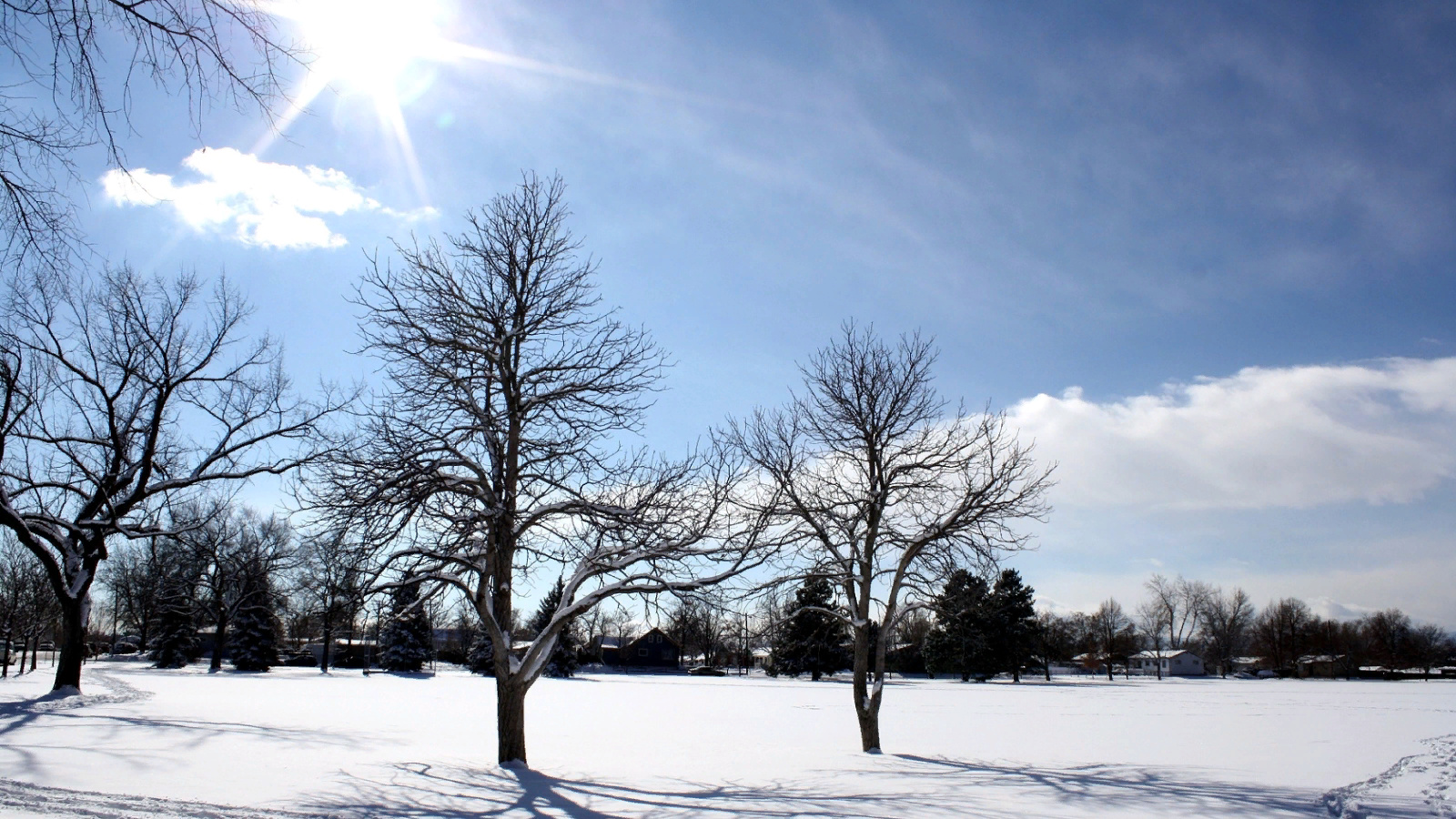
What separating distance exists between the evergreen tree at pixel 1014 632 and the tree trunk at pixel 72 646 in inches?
2088

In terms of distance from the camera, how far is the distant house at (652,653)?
8731cm

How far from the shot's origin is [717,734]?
17625 millimetres

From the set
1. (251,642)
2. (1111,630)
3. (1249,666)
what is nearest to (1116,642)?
(1111,630)

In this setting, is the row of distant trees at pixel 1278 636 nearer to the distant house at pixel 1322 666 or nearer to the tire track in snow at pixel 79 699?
the distant house at pixel 1322 666

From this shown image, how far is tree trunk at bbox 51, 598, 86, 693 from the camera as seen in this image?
1827 cm

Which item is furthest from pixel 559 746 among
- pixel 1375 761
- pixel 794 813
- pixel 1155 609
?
pixel 1155 609

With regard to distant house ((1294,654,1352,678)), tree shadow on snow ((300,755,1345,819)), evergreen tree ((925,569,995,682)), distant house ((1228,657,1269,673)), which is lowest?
distant house ((1228,657,1269,673))

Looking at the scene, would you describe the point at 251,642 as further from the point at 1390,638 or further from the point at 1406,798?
the point at 1390,638

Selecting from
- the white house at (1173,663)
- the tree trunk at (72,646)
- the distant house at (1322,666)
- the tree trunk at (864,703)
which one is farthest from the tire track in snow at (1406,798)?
the white house at (1173,663)

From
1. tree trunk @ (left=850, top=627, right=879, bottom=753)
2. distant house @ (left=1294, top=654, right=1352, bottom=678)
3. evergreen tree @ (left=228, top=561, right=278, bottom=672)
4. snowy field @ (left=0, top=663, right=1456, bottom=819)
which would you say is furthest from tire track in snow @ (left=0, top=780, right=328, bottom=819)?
distant house @ (left=1294, top=654, right=1352, bottom=678)

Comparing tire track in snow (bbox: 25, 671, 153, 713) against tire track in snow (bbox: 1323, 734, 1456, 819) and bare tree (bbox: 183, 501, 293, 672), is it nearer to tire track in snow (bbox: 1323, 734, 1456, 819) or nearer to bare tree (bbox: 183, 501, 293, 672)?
bare tree (bbox: 183, 501, 293, 672)

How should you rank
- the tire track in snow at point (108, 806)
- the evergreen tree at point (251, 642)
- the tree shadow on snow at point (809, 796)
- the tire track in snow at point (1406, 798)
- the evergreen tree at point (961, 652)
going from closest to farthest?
the tire track in snow at point (108, 806) < the tree shadow on snow at point (809, 796) < the tire track in snow at point (1406, 798) < the evergreen tree at point (251, 642) < the evergreen tree at point (961, 652)

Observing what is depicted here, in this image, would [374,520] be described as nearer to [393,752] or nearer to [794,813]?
[393,752]

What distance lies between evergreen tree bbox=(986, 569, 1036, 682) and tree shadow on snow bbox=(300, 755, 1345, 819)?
50.2 metres
